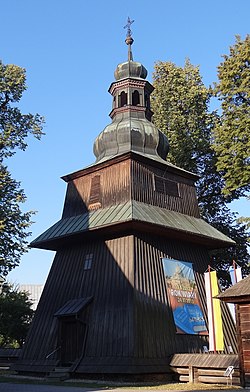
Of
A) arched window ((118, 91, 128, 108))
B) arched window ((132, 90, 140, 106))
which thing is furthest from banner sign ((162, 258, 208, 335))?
arched window ((118, 91, 128, 108))

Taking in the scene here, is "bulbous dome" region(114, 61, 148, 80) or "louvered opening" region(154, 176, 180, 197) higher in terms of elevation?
"bulbous dome" region(114, 61, 148, 80)

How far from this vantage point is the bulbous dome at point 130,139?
1007 inches

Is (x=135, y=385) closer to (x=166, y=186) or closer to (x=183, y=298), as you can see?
(x=183, y=298)

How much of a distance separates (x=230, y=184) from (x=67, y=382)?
468 inches

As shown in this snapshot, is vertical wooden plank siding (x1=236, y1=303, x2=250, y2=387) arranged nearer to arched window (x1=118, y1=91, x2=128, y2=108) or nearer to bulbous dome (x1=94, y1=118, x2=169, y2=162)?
bulbous dome (x1=94, y1=118, x2=169, y2=162)

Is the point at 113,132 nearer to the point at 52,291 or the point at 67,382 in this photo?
the point at 52,291

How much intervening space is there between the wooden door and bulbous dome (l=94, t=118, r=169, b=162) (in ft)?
27.9

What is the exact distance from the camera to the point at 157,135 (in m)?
26.3

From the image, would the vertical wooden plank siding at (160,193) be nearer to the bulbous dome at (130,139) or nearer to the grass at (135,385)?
the bulbous dome at (130,139)

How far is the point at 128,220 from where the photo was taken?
20141 mm

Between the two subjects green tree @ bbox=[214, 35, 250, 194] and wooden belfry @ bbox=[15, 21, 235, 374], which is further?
green tree @ bbox=[214, 35, 250, 194]

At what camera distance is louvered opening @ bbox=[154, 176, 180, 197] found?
24075mm

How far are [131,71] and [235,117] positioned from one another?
7267 mm

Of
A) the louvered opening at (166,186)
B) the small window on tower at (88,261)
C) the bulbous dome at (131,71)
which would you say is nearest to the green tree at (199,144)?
the bulbous dome at (131,71)
